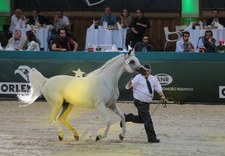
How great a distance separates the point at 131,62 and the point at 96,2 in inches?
572

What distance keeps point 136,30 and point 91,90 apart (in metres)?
10.6

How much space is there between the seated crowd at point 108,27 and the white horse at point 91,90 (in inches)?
286

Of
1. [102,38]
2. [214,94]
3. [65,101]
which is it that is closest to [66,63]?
[102,38]

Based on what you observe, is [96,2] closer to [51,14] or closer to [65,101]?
[51,14]

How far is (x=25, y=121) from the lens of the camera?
14.8m

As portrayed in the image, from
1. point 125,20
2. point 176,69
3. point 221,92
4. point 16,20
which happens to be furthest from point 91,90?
point 16,20

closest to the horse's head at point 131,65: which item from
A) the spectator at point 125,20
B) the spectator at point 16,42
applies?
the spectator at point 16,42

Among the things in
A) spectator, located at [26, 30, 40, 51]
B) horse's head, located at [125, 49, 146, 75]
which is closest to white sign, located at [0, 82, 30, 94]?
spectator, located at [26, 30, 40, 51]

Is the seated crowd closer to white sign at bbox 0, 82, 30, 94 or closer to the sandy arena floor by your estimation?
white sign at bbox 0, 82, 30, 94

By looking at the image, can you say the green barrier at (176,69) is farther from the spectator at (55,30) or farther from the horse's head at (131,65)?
the horse's head at (131,65)

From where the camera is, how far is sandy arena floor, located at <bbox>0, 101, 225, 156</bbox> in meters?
10.8

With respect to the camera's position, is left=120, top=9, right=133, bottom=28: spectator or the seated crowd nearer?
the seated crowd

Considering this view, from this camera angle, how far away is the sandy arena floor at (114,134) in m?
10.8

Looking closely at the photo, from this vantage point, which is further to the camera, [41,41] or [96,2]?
[96,2]
